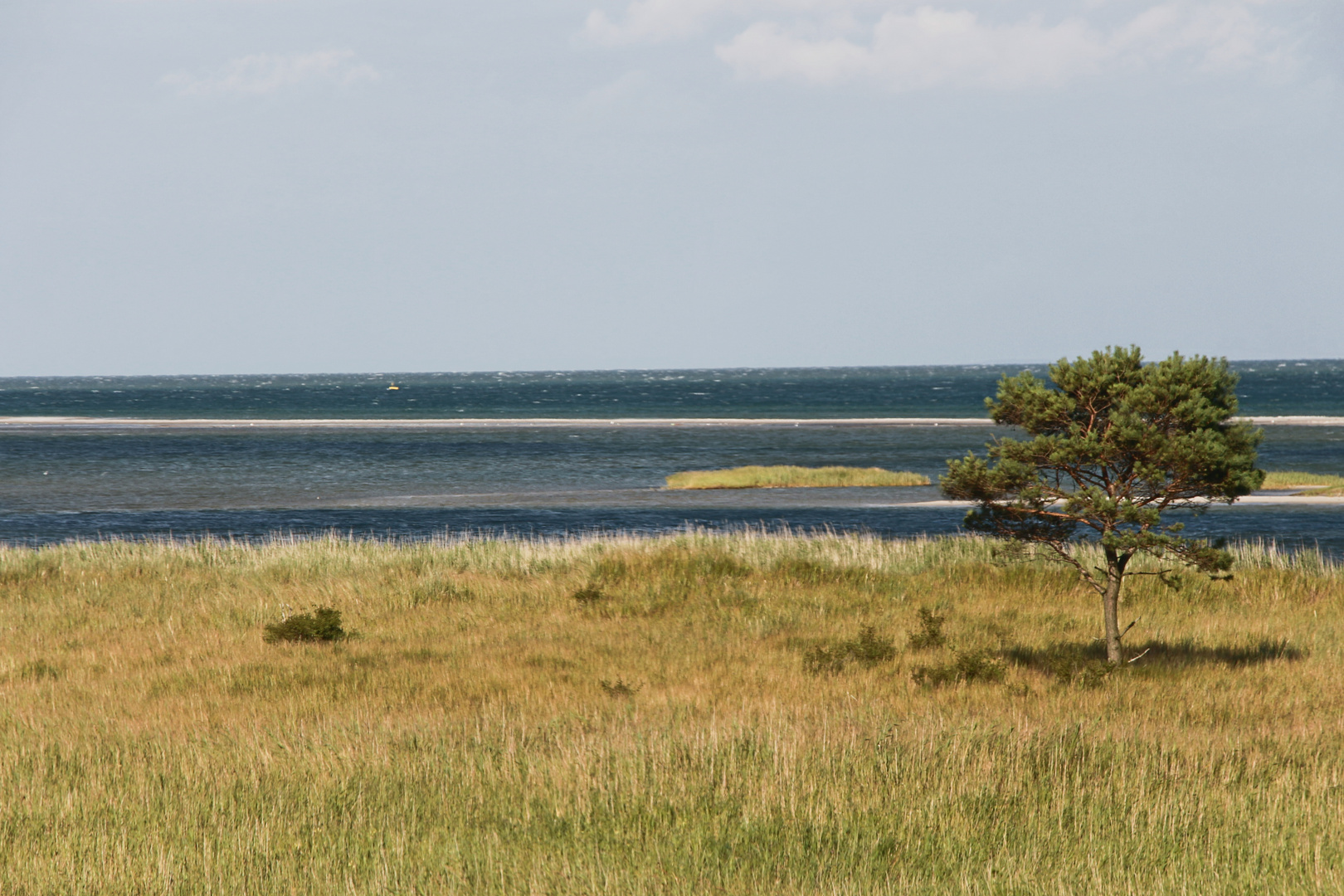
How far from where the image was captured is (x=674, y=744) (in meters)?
9.48

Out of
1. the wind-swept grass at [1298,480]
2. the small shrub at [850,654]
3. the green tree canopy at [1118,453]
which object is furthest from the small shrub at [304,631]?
the wind-swept grass at [1298,480]

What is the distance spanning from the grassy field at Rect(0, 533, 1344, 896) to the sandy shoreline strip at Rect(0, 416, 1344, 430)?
310ft

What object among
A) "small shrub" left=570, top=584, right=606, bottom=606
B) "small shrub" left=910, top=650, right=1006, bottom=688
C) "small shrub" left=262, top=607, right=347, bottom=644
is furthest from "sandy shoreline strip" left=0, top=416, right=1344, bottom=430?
"small shrub" left=910, top=650, right=1006, bottom=688

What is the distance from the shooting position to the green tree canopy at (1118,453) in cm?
1234

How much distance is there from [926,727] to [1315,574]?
16.4 m

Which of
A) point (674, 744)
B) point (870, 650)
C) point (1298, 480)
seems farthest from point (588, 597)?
point (1298, 480)

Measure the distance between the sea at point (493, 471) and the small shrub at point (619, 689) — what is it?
2372 cm

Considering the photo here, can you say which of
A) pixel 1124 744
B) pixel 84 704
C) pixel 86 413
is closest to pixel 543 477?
pixel 84 704

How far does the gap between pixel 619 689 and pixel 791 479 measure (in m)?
45.9

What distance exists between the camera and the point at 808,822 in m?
7.68

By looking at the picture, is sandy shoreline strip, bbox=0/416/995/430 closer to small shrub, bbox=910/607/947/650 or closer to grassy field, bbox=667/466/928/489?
grassy field, bbox=667/466/928/489

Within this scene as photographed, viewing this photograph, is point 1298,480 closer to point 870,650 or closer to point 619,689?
point 870,650

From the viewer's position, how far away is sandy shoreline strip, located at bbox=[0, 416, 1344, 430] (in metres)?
115

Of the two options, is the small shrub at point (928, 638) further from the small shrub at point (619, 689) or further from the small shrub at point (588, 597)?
the small shrub at point (588, 597)
